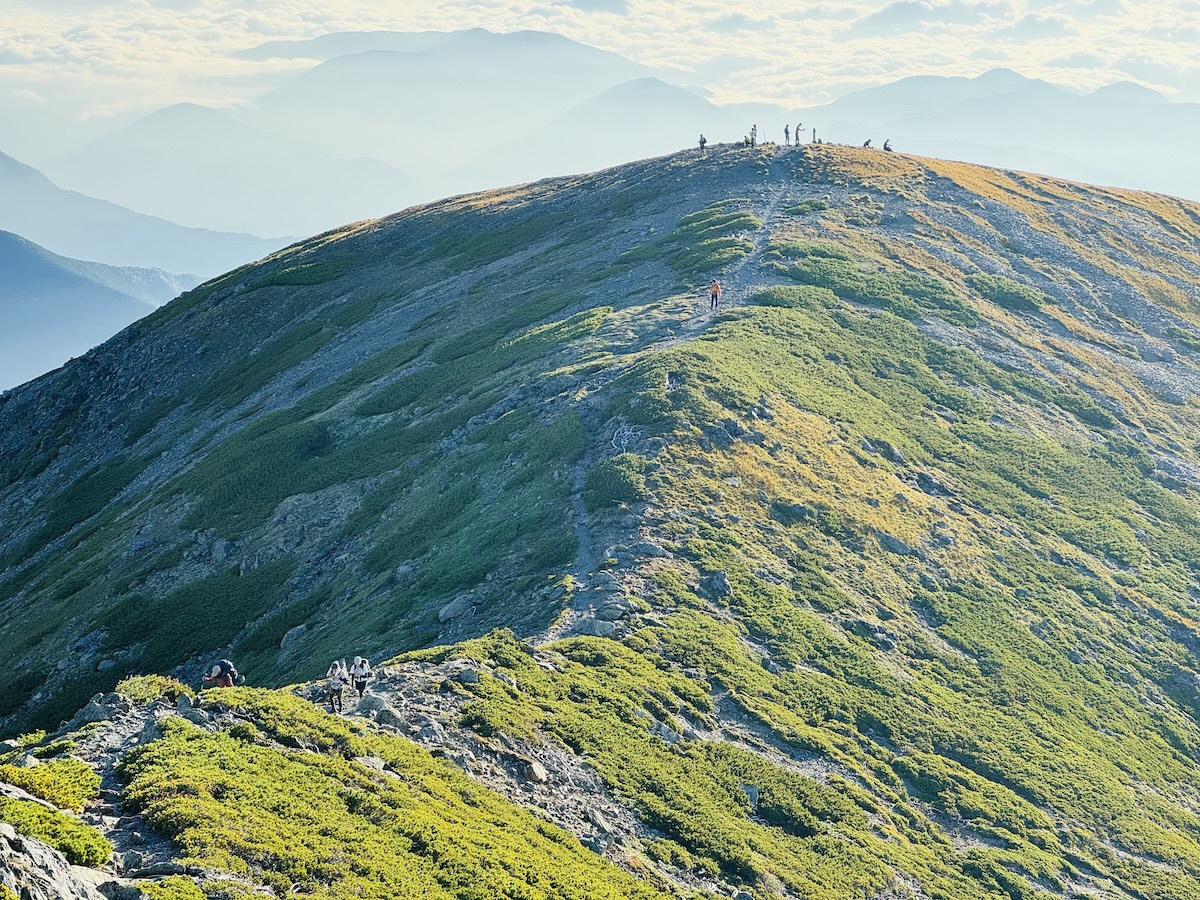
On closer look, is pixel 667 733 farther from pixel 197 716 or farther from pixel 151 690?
pixel 151 690

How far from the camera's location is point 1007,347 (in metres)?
76.6

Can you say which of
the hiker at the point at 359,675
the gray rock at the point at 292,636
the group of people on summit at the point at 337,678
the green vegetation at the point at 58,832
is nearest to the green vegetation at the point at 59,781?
the green vegetation at the point at 58,832

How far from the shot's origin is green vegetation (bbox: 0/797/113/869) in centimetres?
1628

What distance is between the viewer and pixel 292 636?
1858 inches

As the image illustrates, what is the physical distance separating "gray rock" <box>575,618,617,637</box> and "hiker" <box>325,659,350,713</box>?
10106mm

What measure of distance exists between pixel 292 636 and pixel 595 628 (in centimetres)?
1864

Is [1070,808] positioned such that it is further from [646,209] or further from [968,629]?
[646,209]

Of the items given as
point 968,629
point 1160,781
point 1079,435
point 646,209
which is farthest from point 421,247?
point 1160,781

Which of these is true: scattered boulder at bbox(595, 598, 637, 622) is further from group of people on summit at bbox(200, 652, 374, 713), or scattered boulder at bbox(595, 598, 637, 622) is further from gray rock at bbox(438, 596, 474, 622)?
group of people on summit at bbox(200, 652, 374, 713)

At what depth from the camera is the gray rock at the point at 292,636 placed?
46.7 m

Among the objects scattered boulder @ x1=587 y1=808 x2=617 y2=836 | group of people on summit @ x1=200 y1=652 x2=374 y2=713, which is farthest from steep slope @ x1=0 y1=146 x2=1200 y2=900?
group of people on summit @ x1=200 y1=652 x2=374 y2=713

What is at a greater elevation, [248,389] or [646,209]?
[646,209]

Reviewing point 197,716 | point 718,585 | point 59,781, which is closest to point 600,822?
point 197,716

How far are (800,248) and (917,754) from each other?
56.9 meters
